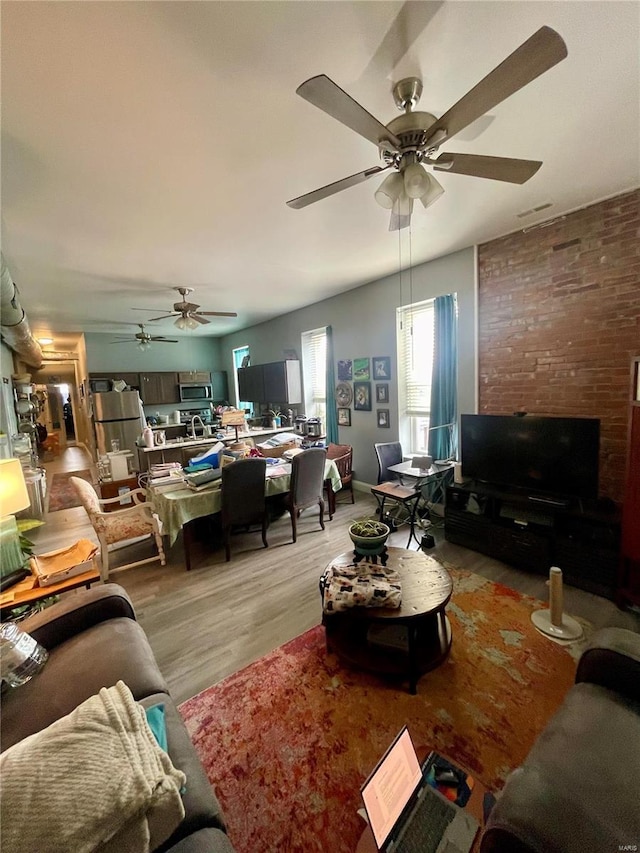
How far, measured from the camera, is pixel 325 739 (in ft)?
5.14

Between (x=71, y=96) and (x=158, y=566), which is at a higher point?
(x=71, y=96)

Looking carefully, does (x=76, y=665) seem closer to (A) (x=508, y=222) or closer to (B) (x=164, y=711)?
(B) (x=164, y=711)

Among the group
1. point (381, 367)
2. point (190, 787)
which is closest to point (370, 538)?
point (190, 787)

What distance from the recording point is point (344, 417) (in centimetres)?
527

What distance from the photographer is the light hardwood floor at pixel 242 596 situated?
2123 millimetres

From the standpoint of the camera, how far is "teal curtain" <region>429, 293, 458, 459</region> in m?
3.71

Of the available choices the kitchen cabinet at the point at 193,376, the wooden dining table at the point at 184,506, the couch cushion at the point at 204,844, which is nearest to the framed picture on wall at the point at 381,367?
the wooden dining table at the point at 184,506

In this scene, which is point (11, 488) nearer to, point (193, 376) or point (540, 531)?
point (540, 531)

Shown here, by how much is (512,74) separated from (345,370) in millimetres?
A: 4044

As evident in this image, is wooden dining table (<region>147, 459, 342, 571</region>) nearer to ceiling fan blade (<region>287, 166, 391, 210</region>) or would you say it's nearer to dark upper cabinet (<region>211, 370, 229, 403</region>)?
ceiling fan blade (<region>287, 166, 391, 210</region>)

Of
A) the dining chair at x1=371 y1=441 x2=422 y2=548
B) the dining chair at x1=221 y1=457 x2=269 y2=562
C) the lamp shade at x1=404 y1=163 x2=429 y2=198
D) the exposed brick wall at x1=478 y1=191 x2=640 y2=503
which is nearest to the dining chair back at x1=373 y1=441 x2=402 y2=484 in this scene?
the dining chair at x1=371 y1=441 x2=422 y2=548

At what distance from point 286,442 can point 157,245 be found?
8.55ft

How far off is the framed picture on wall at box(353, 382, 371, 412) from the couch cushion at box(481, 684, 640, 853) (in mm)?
3900

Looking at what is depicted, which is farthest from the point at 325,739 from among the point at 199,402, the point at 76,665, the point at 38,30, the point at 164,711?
the point at 199,402
